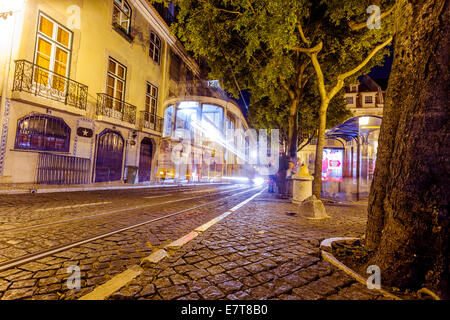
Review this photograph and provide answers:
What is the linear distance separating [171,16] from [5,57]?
1612 centimetres

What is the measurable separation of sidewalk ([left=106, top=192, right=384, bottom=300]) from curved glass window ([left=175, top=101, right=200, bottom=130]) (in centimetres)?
2325

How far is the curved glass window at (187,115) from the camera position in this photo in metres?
25.7

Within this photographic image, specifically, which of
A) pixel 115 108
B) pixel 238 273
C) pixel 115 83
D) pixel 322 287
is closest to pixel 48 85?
pixel 115 108

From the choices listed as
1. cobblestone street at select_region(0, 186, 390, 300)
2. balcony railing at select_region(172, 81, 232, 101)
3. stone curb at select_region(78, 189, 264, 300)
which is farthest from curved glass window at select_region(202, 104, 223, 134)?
stone curb at select_region(78, 189, 264, 300)

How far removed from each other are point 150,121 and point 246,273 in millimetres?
17803

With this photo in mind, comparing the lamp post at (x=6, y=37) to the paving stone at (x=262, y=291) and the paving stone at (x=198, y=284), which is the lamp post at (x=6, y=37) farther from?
the paving stone at (x=262, y=291)

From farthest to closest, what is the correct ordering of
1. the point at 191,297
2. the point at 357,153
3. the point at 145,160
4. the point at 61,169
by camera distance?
the point at 145,160, the point at 357,153, the point at 61,169, the point at 191,297

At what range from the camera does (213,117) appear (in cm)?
3241

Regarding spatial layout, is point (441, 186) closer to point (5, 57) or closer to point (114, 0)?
point (5, 57)

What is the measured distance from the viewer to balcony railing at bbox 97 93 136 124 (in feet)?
44.6

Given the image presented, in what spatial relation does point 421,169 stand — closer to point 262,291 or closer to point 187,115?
point 262,291

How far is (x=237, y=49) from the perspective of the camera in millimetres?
10008
